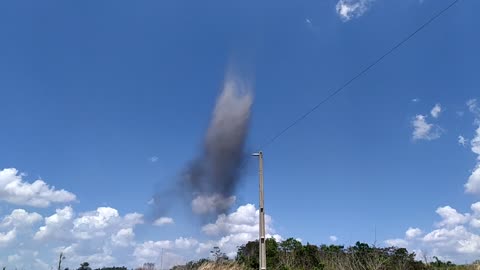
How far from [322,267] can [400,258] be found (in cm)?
1554

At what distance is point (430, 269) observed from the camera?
4109 centimetres

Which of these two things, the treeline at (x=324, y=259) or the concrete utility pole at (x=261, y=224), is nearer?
the concrete utility pole at (x=261, y=224)

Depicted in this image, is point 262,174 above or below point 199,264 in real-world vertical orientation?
above

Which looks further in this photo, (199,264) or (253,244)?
(253,244)

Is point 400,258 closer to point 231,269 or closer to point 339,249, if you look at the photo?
point 339,249

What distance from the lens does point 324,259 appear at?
5109cm

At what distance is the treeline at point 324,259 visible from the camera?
3731 centimetres

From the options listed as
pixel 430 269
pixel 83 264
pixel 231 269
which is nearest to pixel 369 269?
pixel 430 269

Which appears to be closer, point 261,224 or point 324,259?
point 261,224

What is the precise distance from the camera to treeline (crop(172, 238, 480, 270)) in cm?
3731

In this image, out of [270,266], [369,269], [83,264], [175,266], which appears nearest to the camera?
[369,269]

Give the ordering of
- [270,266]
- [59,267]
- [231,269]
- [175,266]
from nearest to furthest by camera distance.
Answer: [231,269] → [175,266] → [270,266] → [59,267]

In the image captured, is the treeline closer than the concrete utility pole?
No

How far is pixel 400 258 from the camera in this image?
51.2 meters
